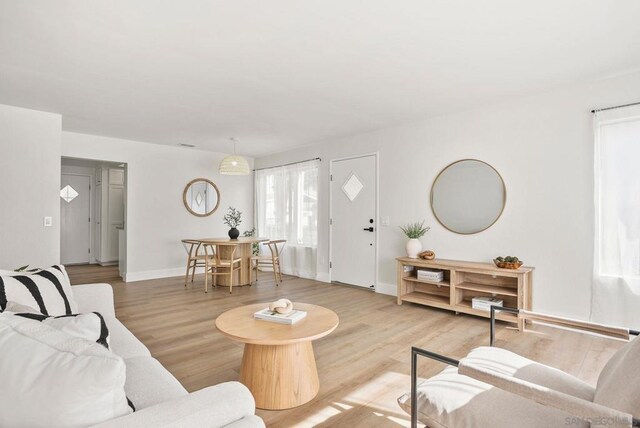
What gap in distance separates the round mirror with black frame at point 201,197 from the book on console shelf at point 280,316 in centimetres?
482

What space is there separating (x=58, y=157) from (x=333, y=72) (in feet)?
12.3

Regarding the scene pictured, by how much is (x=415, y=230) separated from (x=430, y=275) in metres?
0.67

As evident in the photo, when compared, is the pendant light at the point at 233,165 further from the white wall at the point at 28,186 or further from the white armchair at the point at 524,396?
the white armchair at the point at 524,396

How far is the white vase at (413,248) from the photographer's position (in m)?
4.35

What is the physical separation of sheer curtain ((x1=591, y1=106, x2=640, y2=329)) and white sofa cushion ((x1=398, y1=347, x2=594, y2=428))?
7.62 ft

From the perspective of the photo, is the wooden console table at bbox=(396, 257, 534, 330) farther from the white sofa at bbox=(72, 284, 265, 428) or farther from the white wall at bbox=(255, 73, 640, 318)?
the white sofa at bbox=(72, 284, 265, 428)

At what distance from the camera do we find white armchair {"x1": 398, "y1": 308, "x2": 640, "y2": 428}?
1.00m

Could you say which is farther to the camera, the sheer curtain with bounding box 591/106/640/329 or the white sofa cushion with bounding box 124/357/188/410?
the sheer curtain with bounding box 591/106/640/329

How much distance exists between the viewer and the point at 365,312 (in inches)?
158

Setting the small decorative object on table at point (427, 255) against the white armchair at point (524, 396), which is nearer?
the white armchair at point (524, 396)

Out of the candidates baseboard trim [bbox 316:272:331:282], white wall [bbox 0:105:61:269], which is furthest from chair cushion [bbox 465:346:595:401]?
Result: white wall [bbox 0:105:61:269]

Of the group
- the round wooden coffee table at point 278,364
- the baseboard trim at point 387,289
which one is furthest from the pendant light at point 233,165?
the round wooden coffee table at point 278,364

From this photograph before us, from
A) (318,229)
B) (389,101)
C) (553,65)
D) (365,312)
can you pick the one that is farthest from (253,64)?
(318,229)

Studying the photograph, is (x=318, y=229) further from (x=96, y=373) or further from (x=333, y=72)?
(x=96, y=373)
